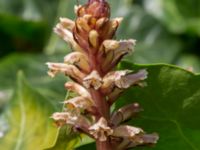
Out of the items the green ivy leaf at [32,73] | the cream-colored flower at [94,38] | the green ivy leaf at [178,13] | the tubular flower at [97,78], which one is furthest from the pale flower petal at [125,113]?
the green ivy leaf at [178,13]

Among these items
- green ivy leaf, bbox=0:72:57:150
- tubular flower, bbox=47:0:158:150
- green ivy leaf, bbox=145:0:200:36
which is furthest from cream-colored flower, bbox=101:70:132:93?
green ivy leaf, bbox=145:0:200:36

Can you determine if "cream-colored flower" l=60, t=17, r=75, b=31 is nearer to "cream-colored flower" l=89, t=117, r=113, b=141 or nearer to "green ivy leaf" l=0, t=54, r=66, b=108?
"cream-colored flower" l=89, t=117, r=113, b=141

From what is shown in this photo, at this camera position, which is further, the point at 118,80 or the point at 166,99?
the point at 166,99

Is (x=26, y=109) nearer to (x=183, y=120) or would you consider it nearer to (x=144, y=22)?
(x=183, y=120)

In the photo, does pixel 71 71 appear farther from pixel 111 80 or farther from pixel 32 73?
pixel 32 73

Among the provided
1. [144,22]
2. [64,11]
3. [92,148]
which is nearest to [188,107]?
[92,148]

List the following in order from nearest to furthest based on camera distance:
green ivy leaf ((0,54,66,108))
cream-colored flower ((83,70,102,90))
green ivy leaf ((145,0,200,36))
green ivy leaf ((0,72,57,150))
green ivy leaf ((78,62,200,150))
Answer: cream-colored flower ((83,70,102,90)) < green ivy leaf ((78,62,200,150)) < green ivy leaf ((0,72,57,150)) < green ivy leaf ((0,54,66,108)) < green ivy leaf ((145,0,200,36))

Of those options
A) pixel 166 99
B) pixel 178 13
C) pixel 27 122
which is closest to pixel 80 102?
pixel 166 99
